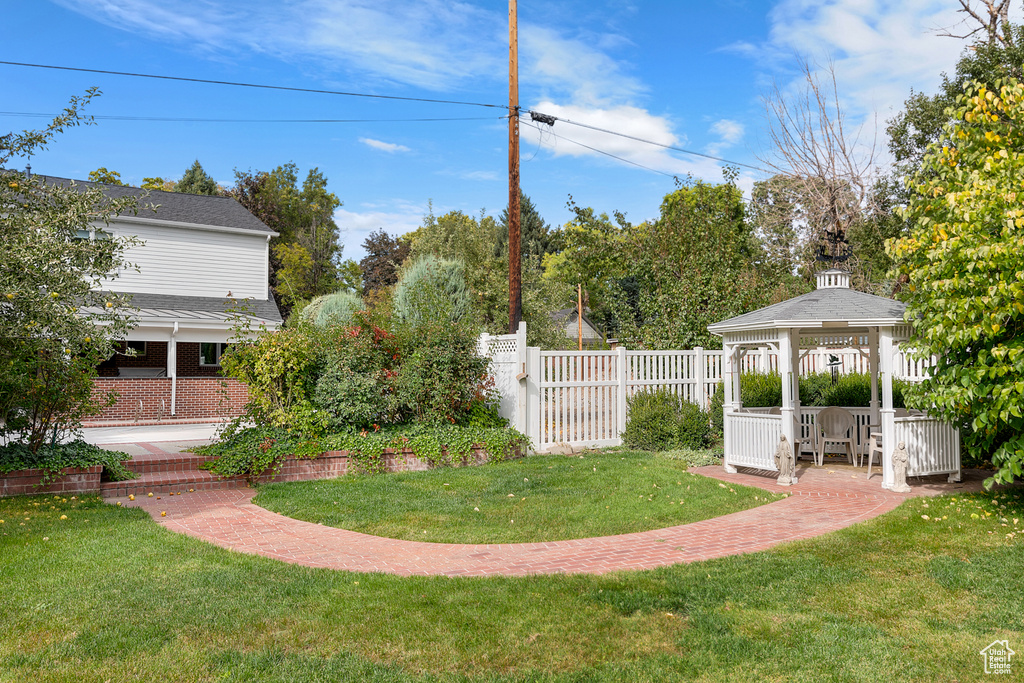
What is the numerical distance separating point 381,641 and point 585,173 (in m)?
23.4

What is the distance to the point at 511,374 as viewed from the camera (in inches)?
Answer: 460

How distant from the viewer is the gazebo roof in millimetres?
9102

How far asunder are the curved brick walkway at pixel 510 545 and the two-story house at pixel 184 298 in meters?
11.2

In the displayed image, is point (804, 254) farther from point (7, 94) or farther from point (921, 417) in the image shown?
point (7, 94)

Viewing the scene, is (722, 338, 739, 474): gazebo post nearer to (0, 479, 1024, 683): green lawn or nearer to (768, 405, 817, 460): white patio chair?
(768, 405, 817, 460): white patio chair

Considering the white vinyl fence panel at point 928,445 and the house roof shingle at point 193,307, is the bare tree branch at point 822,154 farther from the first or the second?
the house roof shingle at point 193,307

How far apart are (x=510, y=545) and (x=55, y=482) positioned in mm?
5909

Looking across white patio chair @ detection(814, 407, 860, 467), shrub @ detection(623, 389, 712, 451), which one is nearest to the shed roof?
shrub @ detection(623, 389, 712, 451)

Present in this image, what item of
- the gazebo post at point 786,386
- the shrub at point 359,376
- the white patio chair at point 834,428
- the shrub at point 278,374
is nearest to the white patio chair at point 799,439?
the white patio chair at point 834,428

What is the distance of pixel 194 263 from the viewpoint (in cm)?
2202

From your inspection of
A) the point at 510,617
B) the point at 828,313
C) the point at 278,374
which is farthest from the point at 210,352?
the point at 510,617

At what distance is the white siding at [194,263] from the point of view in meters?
21.1

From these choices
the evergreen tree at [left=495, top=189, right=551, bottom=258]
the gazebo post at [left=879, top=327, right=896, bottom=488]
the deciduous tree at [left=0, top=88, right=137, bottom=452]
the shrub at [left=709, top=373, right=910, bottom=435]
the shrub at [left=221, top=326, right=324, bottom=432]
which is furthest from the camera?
the evergreen tree at [left=495, top=189, right=551, bottom=258]

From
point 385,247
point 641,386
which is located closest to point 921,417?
point 641,386
